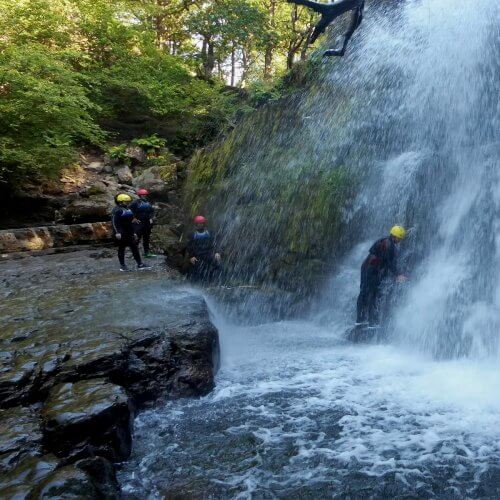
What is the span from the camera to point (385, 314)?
8.98 m

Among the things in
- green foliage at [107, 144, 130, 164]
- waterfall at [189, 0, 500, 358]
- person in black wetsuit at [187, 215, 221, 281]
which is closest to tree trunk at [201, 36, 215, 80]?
green foliage at [107, 144, 130, 164]

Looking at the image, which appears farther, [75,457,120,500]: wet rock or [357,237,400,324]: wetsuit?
[357,237,400,324]: wetsuit

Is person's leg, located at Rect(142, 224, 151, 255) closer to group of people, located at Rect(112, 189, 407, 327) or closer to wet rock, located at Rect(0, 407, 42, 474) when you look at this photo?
group of people, located at Rect(112, 189, 407, 327)

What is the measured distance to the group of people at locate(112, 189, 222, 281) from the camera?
383 inches

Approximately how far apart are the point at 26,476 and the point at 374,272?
694 centimetres

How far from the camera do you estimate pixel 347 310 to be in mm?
10023

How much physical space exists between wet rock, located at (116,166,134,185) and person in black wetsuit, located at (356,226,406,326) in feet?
42.4

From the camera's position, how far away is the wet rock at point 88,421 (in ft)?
13.4

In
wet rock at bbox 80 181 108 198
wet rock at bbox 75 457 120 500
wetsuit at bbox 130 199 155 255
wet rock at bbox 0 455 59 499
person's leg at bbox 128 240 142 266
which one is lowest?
wet rock at bbox 75 457 120 500

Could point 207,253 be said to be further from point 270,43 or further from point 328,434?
point 270,43

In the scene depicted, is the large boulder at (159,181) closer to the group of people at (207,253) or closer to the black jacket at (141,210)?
the group of people at (207,253)

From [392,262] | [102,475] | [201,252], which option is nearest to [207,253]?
[201,252]

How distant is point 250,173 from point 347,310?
586 centimetres

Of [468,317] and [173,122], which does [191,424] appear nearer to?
[468,317]
